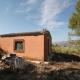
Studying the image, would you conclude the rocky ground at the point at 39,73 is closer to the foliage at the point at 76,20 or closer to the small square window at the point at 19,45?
the small square window at the point at 19,45

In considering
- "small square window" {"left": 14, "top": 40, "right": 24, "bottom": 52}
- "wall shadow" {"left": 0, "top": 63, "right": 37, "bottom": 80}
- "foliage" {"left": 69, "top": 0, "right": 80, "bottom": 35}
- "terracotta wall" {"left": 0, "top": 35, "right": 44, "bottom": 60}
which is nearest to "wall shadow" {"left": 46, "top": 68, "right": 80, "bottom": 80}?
"wall shadow" {"left": 0, "top": 63, "right": 37, "bottom": 80}

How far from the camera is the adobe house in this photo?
2347cm

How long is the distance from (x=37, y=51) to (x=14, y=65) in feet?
18.5

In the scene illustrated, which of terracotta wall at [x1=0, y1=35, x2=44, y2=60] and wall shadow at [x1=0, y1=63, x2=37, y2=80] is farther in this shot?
terracotta wall at [x1=0, y1=35, x2=44, y2=60]

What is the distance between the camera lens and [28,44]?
80.2 feet

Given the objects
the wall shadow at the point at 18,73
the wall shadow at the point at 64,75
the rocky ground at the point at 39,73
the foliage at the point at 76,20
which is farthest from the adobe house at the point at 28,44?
the foliage at the point at 76,20

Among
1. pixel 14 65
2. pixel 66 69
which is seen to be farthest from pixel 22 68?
pixel 66 69

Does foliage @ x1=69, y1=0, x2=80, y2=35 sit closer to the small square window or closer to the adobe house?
the adobe house

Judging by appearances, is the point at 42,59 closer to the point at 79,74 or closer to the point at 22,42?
the point at 22,42

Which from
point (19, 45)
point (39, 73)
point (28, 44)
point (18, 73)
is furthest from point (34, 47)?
point (39, 73)

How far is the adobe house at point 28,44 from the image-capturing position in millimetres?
23469

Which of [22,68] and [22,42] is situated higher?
[22,42]

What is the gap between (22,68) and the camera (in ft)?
61.5

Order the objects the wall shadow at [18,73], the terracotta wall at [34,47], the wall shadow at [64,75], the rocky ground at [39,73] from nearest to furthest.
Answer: the wall shadow at [64,75]
the rocky ground at [39,73]
the wall shadow at [18,73]
the terracotta wall at [34,47]
